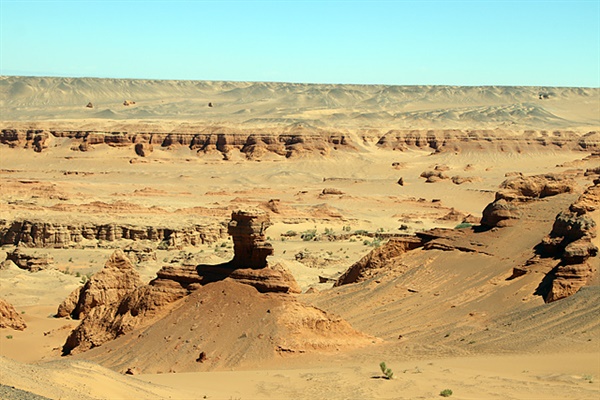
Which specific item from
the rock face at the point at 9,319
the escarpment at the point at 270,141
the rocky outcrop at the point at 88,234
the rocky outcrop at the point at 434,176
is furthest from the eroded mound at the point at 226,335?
the escarpment at the point at 270,141

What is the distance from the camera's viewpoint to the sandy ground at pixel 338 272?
1480 cm

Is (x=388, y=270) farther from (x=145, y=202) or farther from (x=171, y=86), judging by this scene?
(x=171, y=86)

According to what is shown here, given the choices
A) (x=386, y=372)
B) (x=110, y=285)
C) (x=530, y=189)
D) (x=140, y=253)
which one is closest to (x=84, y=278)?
(x=140, y=253)

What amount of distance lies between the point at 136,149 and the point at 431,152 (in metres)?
28.2

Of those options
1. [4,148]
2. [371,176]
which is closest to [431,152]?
[371,176]

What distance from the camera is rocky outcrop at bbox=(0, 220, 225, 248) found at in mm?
39281

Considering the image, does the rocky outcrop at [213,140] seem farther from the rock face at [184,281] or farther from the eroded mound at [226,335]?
the eroded mound at [226,335]

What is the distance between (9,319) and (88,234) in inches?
706

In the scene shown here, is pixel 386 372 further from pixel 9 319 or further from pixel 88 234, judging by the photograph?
pixel 88 234

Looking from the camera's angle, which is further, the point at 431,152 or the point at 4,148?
the point at 431,152

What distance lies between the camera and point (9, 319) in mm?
22469

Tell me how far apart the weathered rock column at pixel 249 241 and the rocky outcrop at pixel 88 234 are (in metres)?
20.0

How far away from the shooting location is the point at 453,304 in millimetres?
22281

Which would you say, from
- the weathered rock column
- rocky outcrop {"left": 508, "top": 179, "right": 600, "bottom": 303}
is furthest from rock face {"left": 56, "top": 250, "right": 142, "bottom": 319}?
rocky outcrop {"left": 508, "top": 179, "right": 600, "bottom": 303}
